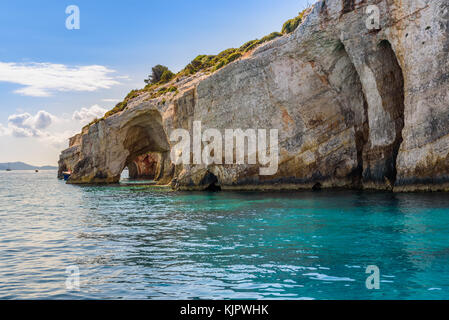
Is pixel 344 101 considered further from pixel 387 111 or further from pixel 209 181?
pixel 209 181

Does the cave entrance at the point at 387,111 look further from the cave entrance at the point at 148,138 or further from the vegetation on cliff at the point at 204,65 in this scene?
the cave entrance at the point at 148,138

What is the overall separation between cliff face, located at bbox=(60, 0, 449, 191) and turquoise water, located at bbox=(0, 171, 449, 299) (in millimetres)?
6204

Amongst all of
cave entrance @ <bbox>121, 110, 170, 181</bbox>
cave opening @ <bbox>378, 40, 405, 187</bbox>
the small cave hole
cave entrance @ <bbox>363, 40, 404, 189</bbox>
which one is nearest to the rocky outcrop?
cave entrance @ <bbox>121, 110, 170, 181</bbox>

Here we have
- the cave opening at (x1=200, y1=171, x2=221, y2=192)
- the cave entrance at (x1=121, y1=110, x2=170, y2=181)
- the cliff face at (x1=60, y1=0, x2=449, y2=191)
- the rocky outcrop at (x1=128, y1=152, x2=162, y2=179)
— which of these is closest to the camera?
the cliff face at (x1=60, y1=0, x2=449, y2=191)

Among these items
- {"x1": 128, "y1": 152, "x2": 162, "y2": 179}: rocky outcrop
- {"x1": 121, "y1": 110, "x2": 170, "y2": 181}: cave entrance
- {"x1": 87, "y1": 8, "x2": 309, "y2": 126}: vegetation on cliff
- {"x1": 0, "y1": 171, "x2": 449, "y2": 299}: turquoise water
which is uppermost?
{"x1": 87, "y1": 8, "x2": 309, "y2": 126}: vegetation on cliff

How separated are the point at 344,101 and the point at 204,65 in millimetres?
31009

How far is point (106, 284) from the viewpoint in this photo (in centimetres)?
996

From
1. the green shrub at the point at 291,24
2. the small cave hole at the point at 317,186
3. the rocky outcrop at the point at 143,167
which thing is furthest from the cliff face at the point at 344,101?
the rocky outcrop at the point at 143,167

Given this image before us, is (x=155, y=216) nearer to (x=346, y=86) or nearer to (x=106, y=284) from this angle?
(x=106, y=284)

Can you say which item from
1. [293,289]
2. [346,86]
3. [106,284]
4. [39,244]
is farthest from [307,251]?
[346,86]

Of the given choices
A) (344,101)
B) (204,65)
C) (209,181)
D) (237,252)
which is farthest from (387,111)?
(204,65)

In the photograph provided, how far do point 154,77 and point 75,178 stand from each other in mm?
30346

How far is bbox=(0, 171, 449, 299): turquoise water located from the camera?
30.5 feet

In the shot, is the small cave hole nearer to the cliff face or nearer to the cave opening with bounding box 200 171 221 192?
the cliff face
